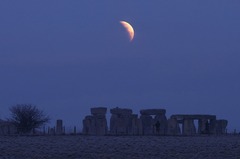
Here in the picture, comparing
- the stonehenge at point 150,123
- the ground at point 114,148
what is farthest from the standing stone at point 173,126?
the ground at point 114,148

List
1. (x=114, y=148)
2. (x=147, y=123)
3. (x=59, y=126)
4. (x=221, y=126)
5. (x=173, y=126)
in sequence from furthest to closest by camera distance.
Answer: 1. (x=221, y=126)
2. (x=147, y=123)
3. (x=173, y=126)
4. (x=59, y=126)
5. (x=114, y=148)

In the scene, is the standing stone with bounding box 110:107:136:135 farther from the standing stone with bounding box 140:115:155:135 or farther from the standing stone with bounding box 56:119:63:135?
the standing stone with bounding box 56:119:63:135

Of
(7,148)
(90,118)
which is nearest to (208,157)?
(7,148)

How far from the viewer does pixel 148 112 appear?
52.6m

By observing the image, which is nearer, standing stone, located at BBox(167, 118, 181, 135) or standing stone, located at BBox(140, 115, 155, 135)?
standing stone, located at BBox(167, 118, 181, 135)

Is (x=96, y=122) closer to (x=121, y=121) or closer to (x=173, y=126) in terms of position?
(x=121, y=121)

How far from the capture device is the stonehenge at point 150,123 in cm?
5059

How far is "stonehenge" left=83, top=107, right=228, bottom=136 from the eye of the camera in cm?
5059

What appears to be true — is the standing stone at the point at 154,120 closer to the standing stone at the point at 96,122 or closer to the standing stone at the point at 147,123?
the standing stone at the point at 147,123

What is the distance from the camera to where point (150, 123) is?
51875 millimetres

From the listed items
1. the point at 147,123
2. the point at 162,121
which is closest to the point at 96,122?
the point at 147,123

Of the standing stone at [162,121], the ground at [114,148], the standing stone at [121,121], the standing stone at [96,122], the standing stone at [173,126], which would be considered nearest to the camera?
the ground at [114,148]

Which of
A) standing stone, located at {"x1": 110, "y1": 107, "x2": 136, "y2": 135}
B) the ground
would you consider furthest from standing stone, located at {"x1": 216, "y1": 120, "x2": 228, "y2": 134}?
the ground

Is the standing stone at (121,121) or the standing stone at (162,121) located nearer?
the standing stone at (121,121)
